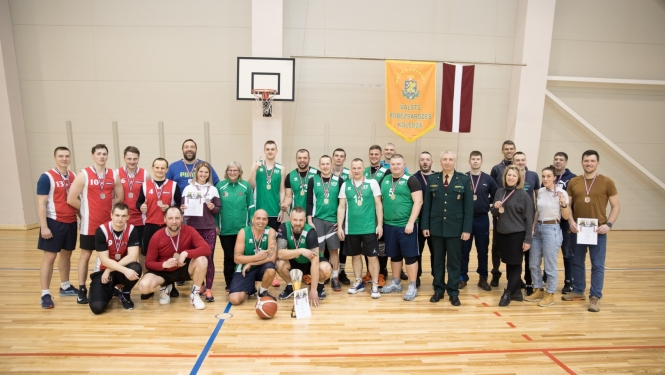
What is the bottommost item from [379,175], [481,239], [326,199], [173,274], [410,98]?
[173,274]

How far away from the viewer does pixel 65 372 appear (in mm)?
2758

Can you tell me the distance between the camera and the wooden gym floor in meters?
2.91

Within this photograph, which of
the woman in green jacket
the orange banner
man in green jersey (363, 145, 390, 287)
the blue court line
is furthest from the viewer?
the orange banner

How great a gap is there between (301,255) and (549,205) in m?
2.93

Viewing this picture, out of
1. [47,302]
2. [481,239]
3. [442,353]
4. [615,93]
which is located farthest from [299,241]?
[615,93]

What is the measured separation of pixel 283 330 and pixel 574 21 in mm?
9539

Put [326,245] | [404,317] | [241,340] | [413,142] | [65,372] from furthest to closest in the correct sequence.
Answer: [413,142] → [326,245] → [404,317] → [241,340] → [65,372]

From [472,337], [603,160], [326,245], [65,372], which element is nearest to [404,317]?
[472,337]

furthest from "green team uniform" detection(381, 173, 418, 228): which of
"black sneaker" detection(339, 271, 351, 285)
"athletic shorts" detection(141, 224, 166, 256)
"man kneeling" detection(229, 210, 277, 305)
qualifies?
"athletic shorts" detection(141, 224, 166, 256)

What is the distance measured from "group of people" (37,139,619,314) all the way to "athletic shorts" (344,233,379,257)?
0.06ft

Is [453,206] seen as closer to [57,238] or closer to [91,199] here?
[91,199]

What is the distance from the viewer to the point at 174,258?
12.7 ft

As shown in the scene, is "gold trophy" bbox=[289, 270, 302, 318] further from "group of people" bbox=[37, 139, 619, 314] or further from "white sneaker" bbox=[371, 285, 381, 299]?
"white sneaker" bbox=[371, 285, 381, 299]

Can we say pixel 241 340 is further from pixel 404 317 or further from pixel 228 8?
pixel 228 8
